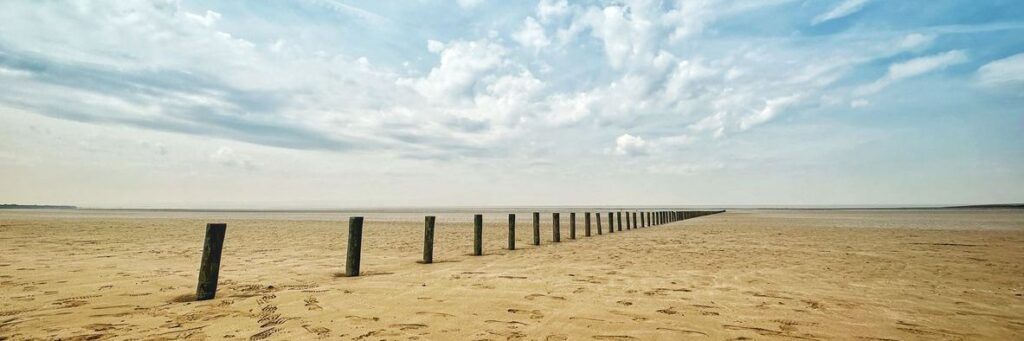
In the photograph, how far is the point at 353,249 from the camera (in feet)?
27.3

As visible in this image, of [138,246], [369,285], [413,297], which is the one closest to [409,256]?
[369,285]

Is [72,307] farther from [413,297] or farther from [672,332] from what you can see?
[672,332]

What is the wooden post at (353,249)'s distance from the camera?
818 centimetres

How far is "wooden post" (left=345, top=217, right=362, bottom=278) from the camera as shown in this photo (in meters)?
8.18

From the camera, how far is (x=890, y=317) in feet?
16.9

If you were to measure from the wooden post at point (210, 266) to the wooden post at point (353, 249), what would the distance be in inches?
88.3

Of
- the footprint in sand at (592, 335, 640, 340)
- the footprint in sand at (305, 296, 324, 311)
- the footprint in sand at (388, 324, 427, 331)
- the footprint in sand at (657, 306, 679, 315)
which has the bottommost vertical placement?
the footprint in sand at (592, 335, 640, 340)

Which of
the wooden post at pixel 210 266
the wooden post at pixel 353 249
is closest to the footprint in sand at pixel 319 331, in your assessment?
the wooden post at pixel 210 266

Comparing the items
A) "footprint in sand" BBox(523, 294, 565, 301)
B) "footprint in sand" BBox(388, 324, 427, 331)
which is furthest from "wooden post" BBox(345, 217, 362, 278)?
"footprint in sand" BBox(388, 324, 427, 331)

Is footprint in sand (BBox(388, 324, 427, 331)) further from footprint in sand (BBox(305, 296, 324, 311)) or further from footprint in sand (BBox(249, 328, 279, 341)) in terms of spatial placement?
footprint in sand (BBox(305, 296, 324, 311))

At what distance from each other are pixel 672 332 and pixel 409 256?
8319 millimetres

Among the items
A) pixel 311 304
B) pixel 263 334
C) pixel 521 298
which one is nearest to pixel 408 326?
pixel 263 334

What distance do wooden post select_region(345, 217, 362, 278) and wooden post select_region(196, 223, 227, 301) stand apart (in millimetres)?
2243

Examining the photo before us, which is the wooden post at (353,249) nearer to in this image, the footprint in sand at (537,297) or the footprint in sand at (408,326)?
the footprint in sand at (537,297)
